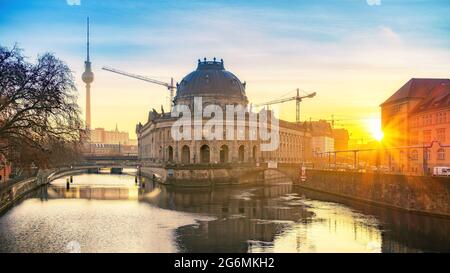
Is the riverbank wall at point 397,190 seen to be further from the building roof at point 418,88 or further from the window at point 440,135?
the building roof at point 418,88

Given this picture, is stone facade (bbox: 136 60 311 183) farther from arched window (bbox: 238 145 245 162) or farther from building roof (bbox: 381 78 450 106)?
building roof (bbox: 381 78 450 106)

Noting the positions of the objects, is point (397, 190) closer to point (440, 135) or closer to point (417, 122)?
point (440, 135)

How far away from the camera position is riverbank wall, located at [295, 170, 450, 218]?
139 feet

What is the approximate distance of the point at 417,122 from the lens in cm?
7175

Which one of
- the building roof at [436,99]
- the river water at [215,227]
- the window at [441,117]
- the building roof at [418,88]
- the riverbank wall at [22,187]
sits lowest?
the river water at [215,227]

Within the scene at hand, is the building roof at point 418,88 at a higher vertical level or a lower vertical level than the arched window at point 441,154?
higher

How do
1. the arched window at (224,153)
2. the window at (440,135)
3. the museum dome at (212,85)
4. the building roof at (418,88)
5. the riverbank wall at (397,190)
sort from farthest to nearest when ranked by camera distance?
the museum dome at (212,85), the arched window at (224,153), the building roof at (418,88), the window at (440,135), the riverbank wall at (397,190)

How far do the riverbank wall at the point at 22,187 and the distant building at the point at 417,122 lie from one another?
4395cm

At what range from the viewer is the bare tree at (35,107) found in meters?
43.1

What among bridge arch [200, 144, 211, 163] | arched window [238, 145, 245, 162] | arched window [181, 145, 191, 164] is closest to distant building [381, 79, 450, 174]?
arched window [238, 145, 245, 162]

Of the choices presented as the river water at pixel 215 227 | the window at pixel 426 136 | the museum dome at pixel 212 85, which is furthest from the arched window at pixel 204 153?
the window at pixel 426 136

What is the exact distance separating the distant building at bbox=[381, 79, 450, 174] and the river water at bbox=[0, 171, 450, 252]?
13473 millimetres
